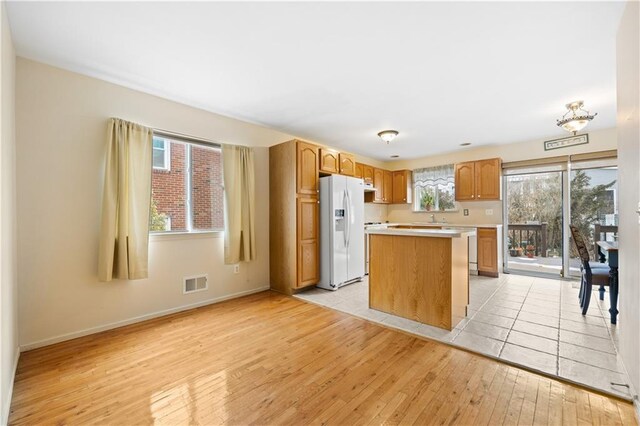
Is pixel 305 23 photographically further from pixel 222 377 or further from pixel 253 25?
pixel 222 377

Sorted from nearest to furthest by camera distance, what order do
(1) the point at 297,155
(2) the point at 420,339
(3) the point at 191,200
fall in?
(2) the point at 420,339 → (3) the point at 191,200 → (1) the point at 297,155

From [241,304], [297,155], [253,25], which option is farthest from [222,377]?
[297,155]

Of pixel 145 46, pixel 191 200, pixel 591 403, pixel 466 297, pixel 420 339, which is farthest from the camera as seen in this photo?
pixel 191 200

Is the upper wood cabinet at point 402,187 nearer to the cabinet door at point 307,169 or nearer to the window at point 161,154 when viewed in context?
the cabinet door at point 307,169

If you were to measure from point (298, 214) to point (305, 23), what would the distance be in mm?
2480

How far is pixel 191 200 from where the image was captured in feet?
11.7

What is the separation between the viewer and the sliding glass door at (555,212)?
4.58 meters

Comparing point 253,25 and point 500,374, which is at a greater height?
point 253,25

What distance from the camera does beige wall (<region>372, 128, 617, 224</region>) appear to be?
4.52 metres

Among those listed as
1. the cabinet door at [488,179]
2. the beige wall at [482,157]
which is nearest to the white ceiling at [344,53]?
the beige wall at [482,157]

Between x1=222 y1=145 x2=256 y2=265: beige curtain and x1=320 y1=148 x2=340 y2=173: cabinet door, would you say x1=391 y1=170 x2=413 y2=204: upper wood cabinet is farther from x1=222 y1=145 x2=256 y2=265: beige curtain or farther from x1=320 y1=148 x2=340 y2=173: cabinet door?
x1=222 y1=145 x2=256 y2=265: beige curtain

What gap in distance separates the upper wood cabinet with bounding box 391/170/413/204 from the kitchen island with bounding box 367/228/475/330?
354cm

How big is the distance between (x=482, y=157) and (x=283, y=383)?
18.7ft

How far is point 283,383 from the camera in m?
1.92
